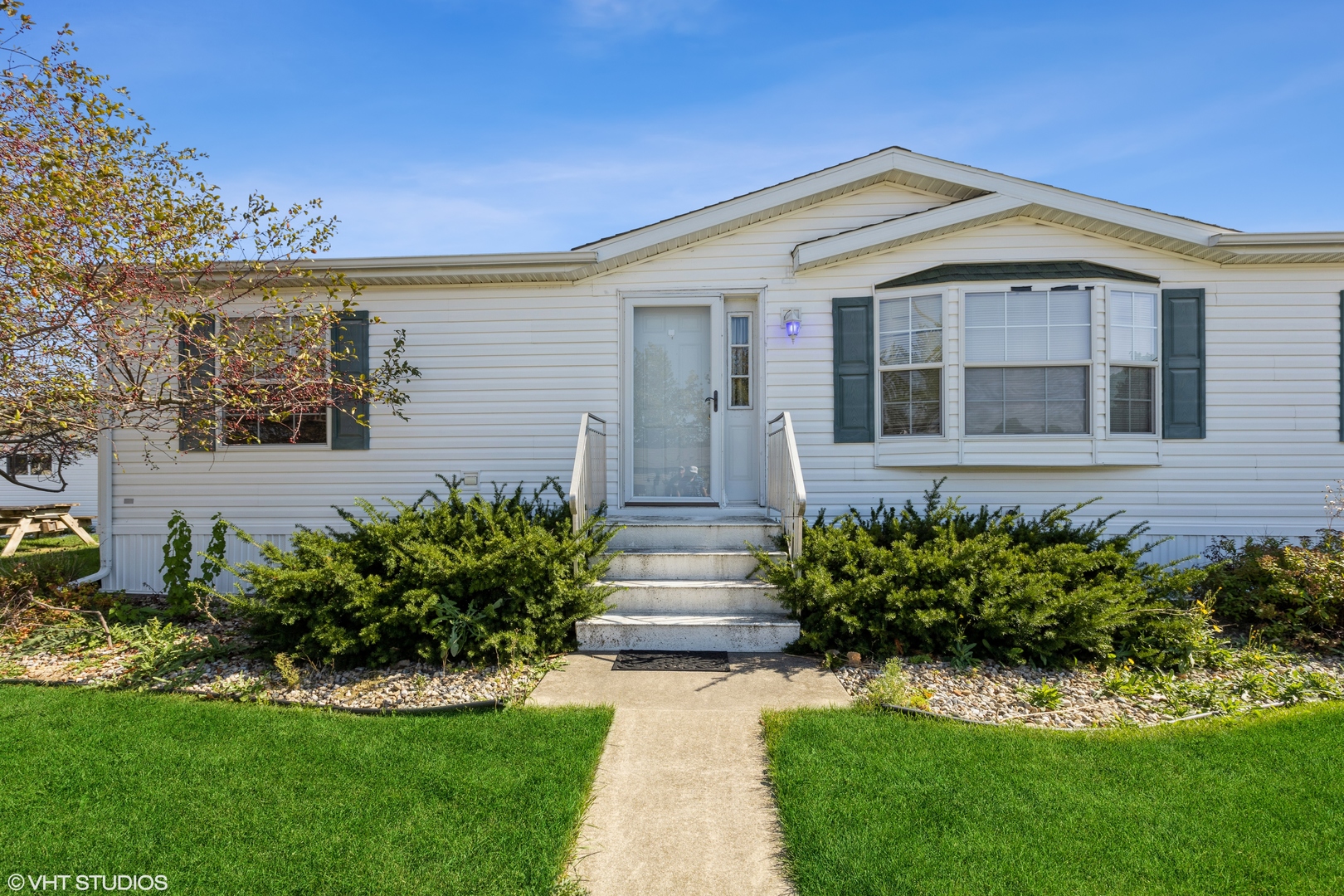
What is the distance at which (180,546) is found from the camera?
20.4 ft

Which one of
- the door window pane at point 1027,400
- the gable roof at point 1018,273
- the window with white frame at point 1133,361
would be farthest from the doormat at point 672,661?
the window with white frame at point 1133,361

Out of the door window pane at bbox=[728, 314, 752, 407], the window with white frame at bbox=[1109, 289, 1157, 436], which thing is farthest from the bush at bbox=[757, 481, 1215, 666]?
the door window pane at bbox=[728, 314, 752, 407]

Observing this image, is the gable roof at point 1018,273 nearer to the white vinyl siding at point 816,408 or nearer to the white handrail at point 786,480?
the white vinyl siding at point 816,408

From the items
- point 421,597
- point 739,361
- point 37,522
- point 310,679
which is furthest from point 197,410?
point 37,522

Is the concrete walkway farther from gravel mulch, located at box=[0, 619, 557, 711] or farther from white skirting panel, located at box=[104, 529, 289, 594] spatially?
white skirting panel, located at box=[104, 529, 289, 594]

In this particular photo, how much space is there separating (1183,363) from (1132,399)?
0.61m

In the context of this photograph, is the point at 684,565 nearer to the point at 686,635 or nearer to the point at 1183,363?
the point at 686,635

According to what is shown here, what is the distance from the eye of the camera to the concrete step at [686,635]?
4969mm

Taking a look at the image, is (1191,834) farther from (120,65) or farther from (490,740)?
(120,65)

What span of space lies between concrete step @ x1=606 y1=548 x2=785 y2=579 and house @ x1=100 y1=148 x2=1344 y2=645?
780 mm

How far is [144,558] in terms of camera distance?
7.22m

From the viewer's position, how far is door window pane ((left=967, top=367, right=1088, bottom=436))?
6.40 meters

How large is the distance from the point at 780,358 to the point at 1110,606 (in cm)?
356

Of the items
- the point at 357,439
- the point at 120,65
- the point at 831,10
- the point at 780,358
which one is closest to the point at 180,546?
the point at 357,439
